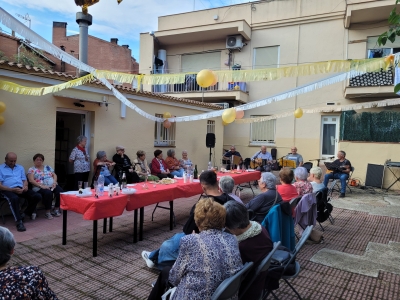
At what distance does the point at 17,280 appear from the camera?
4.95ft

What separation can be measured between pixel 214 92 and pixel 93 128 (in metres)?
6.90

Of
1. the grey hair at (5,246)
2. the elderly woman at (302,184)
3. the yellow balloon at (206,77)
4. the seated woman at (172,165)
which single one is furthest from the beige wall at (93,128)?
the elderly woman at (302,184)

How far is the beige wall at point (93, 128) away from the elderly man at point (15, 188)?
582 mm

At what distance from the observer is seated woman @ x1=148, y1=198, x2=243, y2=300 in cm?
182

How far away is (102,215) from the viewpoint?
3.71 metres

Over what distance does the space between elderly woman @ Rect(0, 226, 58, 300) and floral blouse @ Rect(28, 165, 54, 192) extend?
424 centimetres

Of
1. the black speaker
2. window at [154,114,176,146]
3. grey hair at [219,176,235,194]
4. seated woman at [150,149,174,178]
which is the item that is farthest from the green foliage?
grey hair at [219,176,235,194]

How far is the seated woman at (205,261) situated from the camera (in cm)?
182

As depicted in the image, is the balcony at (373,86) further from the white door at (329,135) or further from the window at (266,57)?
the window at (266,57)

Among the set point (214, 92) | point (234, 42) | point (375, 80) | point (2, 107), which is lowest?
point (2, 107)

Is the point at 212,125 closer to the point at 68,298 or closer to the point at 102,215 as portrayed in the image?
the point at 102,215

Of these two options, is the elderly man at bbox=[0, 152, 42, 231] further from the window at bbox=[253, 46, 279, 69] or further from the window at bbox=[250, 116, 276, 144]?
the window at bbox=[253, 46, 279, 69]

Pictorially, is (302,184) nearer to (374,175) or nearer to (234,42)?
(374,175)

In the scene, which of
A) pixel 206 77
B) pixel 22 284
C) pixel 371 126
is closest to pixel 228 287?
pixel 22 284
